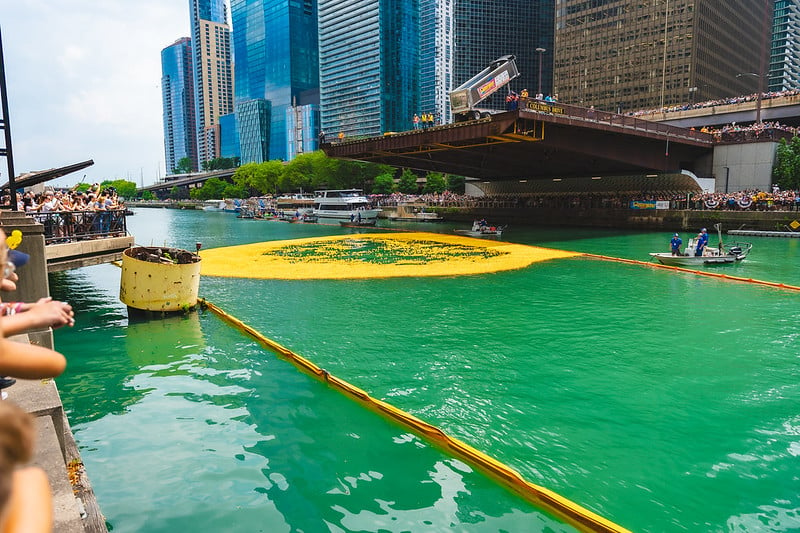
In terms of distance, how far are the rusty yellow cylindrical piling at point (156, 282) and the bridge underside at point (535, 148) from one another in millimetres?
28283

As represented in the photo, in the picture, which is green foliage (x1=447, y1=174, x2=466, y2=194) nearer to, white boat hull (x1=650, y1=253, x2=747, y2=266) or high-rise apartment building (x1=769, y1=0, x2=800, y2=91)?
white boat hull (x1=650, y1=253, x2=747, y2=266)

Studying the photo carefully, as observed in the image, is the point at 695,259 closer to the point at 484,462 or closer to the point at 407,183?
the point at 484,462

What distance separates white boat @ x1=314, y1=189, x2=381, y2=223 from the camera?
7494 centimetres

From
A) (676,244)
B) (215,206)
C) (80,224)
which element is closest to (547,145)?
(676,244)

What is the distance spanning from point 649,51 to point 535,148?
101m

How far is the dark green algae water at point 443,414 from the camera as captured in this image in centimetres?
733

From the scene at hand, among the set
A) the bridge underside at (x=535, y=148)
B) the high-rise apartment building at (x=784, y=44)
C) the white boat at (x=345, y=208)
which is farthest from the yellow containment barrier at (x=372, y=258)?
the high-rise apartment building at (x=784, y=44)

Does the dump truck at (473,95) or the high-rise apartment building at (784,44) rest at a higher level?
the high-rise apartment building at (784,44)

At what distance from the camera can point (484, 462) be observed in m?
8.16

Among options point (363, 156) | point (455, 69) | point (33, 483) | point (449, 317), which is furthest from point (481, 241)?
point (455, 69)

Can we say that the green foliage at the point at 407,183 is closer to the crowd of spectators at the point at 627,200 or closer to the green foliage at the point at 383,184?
the green foliage at the point at 383,184

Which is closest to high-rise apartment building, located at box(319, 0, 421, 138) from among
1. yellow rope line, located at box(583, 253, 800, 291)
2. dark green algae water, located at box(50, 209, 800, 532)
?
yellow rope line, located at box(583, 253, 800, 291)

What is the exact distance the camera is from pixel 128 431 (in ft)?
32.2

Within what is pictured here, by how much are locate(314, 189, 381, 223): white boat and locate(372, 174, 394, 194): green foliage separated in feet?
86.0
